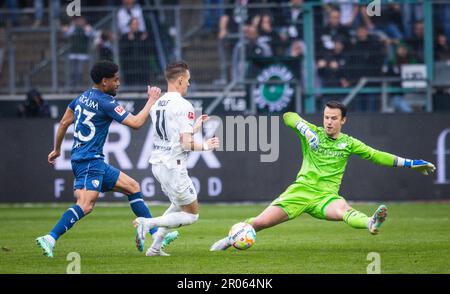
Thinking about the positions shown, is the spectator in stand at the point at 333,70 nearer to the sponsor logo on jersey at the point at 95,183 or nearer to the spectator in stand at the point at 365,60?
the spectator in stand at the point at 365,60

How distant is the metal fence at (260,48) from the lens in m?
21.2

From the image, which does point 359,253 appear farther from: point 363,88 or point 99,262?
point 363,88

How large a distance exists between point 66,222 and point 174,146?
61.4 inches

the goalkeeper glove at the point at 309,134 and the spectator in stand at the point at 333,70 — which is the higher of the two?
the spectator in stand at the point at 333,70

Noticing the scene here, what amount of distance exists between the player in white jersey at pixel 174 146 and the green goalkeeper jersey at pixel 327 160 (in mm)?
1384

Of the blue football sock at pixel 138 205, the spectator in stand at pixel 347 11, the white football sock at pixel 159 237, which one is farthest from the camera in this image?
the spectator in stand at pixel 347 11

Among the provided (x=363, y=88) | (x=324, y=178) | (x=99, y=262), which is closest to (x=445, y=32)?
(x=363, y=88)

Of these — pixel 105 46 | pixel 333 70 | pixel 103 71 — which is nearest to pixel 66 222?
pixel 103 71

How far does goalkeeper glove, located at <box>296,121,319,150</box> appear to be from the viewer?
11323 millimetres

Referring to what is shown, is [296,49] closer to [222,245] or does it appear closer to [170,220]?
[222,245]

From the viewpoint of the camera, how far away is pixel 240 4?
75.8 ft

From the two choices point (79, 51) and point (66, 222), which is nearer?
point (66, 222)

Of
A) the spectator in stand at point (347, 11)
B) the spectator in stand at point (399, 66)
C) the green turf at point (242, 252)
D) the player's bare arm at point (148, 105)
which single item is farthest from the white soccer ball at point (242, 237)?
the spectator in stand at point (347, 11)

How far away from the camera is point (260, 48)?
853 inches
